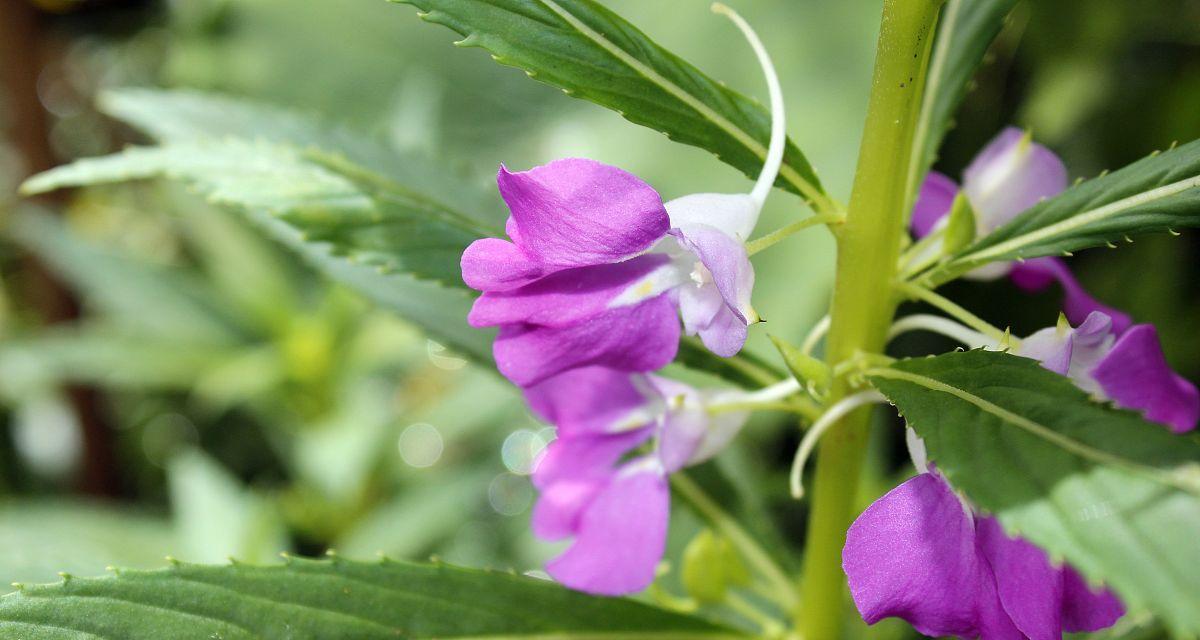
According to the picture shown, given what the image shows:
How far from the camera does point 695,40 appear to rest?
2.15m

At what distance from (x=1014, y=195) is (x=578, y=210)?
13.3 inches

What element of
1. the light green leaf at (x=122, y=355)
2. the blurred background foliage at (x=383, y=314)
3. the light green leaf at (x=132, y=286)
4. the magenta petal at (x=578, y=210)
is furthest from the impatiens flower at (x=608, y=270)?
the light green leaf at (x=132, y=286)

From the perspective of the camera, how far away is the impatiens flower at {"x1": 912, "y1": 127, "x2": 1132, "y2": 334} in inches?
27.5

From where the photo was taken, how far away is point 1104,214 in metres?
0.58

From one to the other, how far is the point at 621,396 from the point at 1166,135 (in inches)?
48.9

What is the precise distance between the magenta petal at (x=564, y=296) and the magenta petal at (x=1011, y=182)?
26 centimetres

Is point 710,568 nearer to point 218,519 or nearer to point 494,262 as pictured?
point 494,262

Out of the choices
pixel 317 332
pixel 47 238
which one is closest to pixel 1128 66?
pixel 317 332

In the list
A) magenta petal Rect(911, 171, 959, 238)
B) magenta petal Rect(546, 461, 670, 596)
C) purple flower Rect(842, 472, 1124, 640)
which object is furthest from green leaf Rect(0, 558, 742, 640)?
magenta petal Rect(911, 171, 959, 238)

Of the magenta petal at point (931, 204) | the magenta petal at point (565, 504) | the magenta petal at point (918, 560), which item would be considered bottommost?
the magenta petal at point (918, 560)

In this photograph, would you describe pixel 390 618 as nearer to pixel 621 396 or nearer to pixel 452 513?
pixel 621 396

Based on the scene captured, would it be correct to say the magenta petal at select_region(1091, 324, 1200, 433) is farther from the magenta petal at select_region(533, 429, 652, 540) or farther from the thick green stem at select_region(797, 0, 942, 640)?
the magenta petal at select_region(533, 429, 652, 540)

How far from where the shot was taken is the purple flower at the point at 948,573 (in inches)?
20.9

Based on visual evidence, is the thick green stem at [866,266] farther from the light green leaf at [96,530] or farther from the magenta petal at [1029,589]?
the light green leaf at [96,530]
